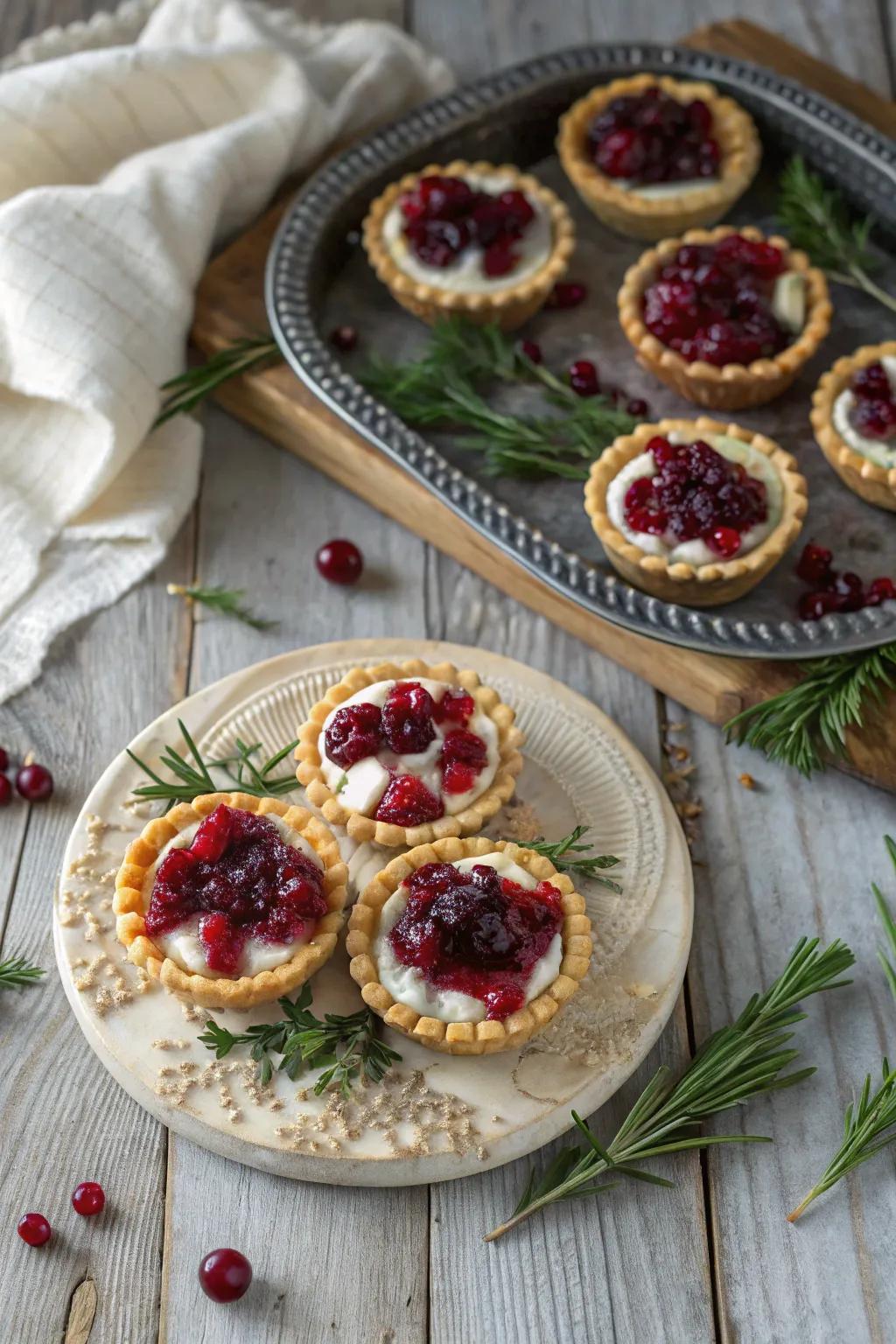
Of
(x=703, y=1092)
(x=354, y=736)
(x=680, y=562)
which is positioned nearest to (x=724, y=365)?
(x=680, y=562)

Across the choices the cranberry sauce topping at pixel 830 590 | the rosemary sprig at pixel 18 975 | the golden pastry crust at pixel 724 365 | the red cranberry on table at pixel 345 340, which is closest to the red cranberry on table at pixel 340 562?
the red cranberry on table at pixel 345 340

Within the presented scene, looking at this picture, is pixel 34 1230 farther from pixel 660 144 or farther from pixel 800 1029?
pixel 660 144

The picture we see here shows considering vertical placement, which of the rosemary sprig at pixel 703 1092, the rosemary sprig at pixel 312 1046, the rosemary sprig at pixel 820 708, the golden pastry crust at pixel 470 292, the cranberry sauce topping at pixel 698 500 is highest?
the golden pastry crust at pixel 470 292

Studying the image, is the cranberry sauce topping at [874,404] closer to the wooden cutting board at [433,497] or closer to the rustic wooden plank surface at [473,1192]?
the wooden cutting board at [433,497]

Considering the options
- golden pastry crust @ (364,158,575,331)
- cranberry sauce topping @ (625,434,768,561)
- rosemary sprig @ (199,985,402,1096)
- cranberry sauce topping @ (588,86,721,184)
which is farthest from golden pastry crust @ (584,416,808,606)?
rosemary sprig @ (199,985,402,1096)

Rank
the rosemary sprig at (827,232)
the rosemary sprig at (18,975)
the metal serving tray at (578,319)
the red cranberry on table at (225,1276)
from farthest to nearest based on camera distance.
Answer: the rosemary sprig at (827,232)
the metal serving tray at (578,319)
the rosemary sprig at (18,975)
the red cranberry on table at (225,1276)

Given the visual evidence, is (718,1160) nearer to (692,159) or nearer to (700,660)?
(700,660)
